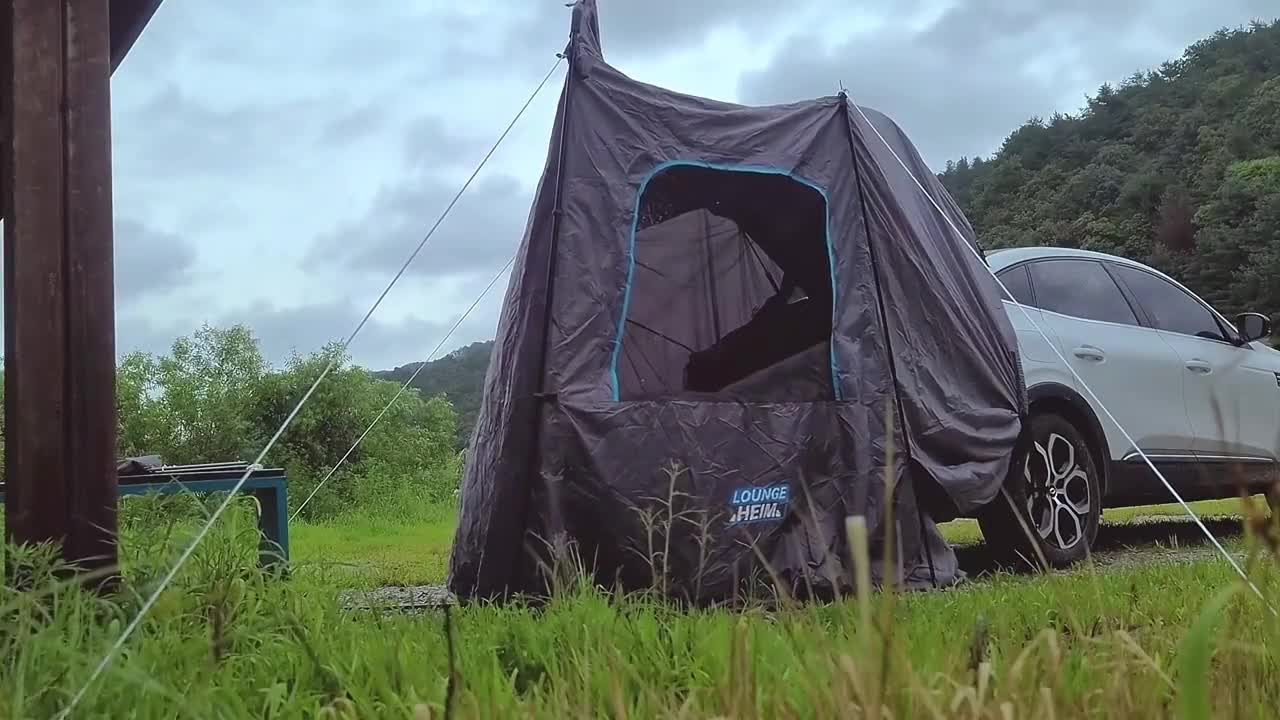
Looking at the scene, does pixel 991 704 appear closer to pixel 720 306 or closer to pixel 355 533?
pixel 720 306

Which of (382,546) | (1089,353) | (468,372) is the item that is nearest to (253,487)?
(468,372)

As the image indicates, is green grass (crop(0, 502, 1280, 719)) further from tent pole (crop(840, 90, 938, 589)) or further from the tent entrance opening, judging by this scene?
the tent entrance opening

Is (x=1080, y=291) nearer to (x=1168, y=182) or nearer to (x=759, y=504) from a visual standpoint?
(x=759, y=504)

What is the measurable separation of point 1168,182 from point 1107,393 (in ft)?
122

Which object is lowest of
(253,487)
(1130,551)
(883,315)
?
(1130,551)

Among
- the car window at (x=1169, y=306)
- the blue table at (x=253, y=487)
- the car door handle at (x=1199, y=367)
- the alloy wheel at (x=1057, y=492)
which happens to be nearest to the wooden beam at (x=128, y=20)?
the blue table at (x=253, y=487)

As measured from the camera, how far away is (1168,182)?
123ft

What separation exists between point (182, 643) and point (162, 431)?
483 inches

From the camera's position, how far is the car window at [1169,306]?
5391mm

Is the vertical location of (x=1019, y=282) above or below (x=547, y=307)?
above

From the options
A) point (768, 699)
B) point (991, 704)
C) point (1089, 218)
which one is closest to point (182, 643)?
point (768, 699)

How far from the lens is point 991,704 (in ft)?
3.31

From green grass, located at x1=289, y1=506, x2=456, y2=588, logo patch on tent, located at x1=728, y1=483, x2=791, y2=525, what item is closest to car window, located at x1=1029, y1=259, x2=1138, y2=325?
logo patch on tent, located at x1=728, y1=483, x2=791, y2=525

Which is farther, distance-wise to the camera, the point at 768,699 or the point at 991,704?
the point at 768,699
